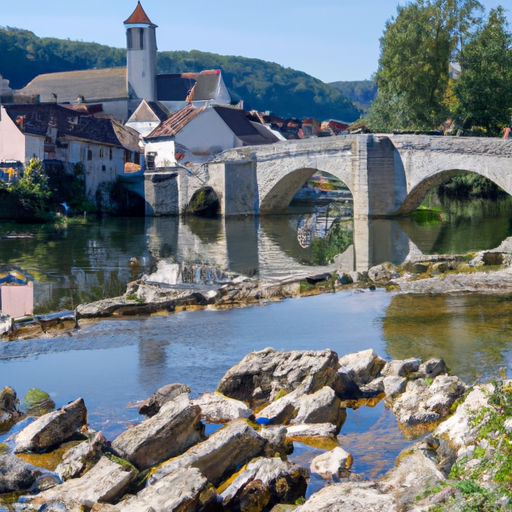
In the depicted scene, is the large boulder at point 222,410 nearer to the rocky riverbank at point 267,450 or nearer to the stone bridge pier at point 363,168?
the rocky riverbank at point 267,450

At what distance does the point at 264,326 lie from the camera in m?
13.1

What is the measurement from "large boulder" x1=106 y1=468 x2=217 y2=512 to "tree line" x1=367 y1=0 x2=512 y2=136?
34.7 metres

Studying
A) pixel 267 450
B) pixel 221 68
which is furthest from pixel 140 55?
pixel 221 68

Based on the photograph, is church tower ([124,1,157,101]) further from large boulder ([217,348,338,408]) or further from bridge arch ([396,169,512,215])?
large boulder ([217,348,338,408])

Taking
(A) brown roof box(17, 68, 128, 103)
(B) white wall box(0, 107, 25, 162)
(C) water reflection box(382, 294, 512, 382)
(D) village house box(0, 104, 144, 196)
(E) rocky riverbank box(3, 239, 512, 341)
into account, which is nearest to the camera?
(C) water reflection box(382, 294, 512, 382)

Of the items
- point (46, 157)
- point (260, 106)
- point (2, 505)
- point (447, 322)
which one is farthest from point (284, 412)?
point (260, 106)

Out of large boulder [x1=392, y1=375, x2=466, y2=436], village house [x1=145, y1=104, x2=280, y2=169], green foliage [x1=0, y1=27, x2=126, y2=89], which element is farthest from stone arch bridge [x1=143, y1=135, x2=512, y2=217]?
green foliage [x1=0, y1=27, x2=126, y2=89]

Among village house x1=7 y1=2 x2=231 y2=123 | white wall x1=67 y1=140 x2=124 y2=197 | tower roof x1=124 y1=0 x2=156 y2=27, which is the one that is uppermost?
tower roof x1=124 y1=0 x2=156 y2=27

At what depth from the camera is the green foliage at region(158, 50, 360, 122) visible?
122 metres

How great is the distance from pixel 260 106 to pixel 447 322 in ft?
370

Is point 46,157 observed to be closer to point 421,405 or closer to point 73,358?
point 73,358

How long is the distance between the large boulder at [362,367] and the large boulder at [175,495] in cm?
348

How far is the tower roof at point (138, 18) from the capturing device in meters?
58.8

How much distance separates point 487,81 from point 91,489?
116 feet
